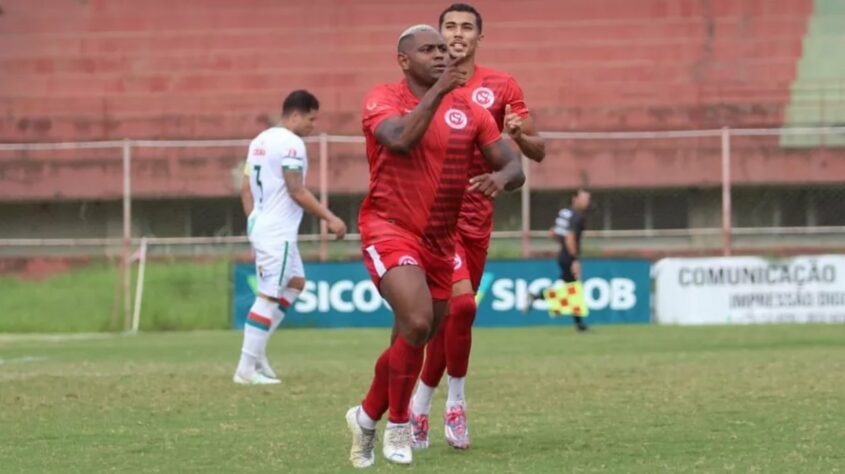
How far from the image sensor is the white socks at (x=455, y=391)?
8156 millimetres

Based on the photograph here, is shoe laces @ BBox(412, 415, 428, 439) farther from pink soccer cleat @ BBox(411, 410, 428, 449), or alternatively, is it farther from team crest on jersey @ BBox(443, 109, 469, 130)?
team crest on jersey @ BBox(443, 109, 469, 130)

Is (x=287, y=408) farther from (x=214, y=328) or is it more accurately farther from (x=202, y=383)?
(x=214, y=328)

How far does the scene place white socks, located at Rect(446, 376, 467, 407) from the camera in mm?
8156

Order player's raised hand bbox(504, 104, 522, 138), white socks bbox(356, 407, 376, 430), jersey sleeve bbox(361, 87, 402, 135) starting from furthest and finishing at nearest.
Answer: player's raised hand bbox(504, 104, 522, 138)
white socks bbox(356, 407, 376, 430)
jersey sleeve bbox(361, 87, 402, 135)

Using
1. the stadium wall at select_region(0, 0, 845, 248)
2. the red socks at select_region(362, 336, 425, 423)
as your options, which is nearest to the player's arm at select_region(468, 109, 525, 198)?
the red socks at select_region(362, 336, 425, 423)

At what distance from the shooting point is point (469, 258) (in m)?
8.52

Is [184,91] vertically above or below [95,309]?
above

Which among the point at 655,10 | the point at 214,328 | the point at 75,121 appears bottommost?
the point at 214,328

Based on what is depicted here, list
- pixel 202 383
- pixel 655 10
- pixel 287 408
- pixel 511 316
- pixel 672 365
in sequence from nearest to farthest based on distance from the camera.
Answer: pixel 287 408
pixel 202 383
pixel 672 365
pixel 511 316
pixel 655 10

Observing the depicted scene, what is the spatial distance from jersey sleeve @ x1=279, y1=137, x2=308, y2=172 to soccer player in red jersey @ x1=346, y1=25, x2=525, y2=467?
513cm

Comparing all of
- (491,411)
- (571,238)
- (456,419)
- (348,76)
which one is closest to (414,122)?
(456,419)

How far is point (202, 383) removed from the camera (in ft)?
40.8

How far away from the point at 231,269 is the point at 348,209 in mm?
4476

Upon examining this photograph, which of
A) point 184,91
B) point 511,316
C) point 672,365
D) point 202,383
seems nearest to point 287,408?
point 202,383
